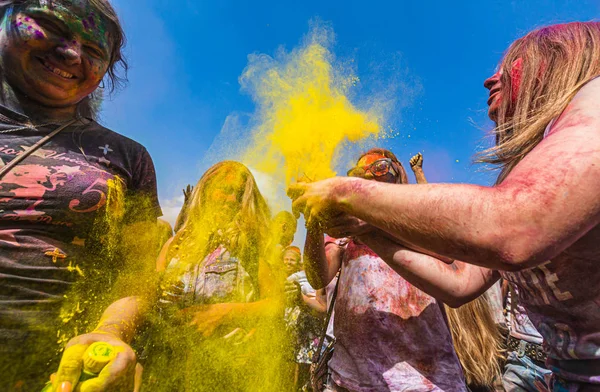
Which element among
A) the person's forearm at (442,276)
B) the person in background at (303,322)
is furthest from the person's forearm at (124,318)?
the person in background at (303,322)

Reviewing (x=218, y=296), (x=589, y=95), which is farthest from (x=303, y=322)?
(x=589, y=95)

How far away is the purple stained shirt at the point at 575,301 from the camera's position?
1.19 meters

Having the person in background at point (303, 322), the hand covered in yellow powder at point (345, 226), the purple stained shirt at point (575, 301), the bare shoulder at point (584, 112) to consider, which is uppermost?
the bare shoulder at point (584, 112)

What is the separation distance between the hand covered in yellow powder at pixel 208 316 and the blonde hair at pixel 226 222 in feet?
1.35

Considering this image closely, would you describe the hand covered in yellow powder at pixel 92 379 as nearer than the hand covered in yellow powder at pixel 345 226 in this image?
Yes

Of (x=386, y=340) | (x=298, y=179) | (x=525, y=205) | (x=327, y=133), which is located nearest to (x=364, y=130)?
(x=327, y=133)

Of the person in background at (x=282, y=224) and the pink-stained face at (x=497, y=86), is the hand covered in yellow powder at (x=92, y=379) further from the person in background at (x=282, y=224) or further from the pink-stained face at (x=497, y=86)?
the person in background at (x=282, y=224)

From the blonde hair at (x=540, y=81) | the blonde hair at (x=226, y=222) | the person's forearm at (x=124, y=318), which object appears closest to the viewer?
the blonde hair at (x=540, y=81)

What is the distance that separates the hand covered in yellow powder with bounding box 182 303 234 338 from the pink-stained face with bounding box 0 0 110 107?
71.3 inches

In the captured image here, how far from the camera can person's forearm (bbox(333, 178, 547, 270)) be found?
0.98 m

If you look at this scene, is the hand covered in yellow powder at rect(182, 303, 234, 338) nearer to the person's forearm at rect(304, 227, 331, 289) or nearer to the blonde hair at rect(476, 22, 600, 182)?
the person's forearm at rect(304, 227, 331, 289)

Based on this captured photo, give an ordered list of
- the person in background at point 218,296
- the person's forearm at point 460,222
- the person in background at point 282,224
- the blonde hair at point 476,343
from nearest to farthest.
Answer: the person's forearm at point 460,222
the person in background at point 218,296
the blonde hair at point 476,343
the person in background at point 282,224

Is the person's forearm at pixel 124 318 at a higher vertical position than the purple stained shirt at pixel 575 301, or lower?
lower

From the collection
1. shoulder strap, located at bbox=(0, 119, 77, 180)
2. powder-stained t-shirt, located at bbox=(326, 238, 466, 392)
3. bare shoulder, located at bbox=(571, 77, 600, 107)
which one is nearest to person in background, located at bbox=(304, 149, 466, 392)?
powder-stained t-shirt, located at bbox=(326, 238, 466, 392)
